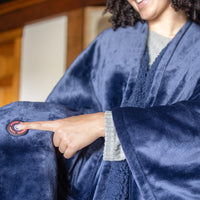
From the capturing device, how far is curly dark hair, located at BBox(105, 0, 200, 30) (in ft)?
3.02

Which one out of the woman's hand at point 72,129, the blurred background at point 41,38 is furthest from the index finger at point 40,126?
the blurred background at point 41,38

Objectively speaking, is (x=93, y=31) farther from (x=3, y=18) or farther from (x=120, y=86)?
(x=120, y=86)

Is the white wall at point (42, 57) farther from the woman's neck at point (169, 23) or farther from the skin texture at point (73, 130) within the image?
the skin texture at point (73, 130)

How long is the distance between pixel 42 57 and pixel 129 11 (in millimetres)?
1944

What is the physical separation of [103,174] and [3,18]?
3.03 metres

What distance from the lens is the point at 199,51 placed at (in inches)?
31.3

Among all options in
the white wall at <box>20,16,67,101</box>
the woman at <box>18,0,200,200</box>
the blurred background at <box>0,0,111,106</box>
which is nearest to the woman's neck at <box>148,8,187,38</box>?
the woman at <box>18,0,200,200</box>

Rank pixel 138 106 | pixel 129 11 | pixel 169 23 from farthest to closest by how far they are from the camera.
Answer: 1. pixel 129 11
2. pixel 169 23
3. pixel 138 106

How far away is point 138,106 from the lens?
783 mm

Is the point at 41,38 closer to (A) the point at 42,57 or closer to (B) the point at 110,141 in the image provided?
(A) the point at 42,57

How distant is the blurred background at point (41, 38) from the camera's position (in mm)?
2494

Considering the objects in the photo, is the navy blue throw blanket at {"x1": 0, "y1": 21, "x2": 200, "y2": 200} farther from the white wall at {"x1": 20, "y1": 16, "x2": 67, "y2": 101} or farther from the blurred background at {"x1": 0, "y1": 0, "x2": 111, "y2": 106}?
the white wall at {"x1": 20, "y1": 16, "x2": 67, "y2": 101}

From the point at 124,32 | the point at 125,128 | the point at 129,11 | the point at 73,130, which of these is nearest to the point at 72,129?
the point at 73,130

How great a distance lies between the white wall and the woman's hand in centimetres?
204
